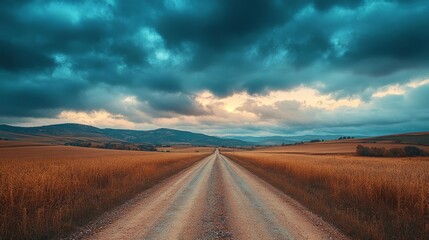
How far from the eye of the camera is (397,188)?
1082cm

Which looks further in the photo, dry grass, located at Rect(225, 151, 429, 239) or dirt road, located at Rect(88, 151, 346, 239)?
dry grass, located at Rect(225, 151, 429, 239)

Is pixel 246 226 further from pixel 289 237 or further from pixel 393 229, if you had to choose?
pixel 393 229

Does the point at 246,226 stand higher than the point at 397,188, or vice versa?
the point at 397,188

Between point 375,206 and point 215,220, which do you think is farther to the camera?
point 375,206

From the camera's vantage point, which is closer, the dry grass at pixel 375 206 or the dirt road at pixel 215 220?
the dirt road at pixel 215 220

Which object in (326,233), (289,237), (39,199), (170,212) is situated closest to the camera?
(289,237)

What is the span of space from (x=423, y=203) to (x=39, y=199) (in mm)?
14448

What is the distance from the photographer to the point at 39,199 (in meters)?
10.8

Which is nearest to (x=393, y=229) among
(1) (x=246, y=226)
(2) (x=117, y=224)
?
(1) (x=246, y=226)

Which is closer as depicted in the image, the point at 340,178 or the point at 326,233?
the point at 326,233

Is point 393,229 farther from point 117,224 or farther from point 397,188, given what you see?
point 117,224

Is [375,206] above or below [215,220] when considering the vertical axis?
above

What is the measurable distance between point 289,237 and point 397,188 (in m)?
6.41

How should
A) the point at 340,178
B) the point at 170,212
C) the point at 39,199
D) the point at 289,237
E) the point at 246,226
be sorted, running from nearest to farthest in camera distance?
the point at 289,237 → the point at 246,226 → the point at 170,212 → the point at 39,199 → the point at 340,178
